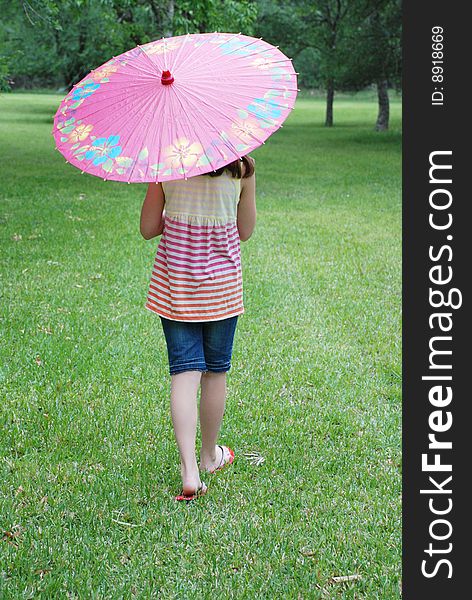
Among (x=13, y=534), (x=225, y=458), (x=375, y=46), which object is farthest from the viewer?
(x=375, y=46)

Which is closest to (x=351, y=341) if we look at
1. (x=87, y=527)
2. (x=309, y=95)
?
(x=87, y=527)

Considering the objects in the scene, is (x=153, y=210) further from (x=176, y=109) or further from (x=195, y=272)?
(x=176, y=109)

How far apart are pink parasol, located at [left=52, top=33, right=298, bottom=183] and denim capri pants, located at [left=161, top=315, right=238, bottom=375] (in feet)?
2.22

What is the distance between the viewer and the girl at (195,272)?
3260 millimetres

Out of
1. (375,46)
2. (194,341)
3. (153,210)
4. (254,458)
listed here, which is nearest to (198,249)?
(153,210)

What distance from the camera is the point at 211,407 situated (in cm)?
357

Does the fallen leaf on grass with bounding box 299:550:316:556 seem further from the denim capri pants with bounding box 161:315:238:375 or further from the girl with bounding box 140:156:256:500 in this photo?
the denim capri pants with bounding box 161:315:238:375

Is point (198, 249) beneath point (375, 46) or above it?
beneath

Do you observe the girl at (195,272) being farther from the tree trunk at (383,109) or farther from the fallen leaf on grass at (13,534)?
the tree trunk at (383,109)

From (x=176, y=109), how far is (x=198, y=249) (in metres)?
0.55

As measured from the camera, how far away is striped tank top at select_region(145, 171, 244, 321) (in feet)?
10.7

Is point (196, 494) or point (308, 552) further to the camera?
point (196, 494)

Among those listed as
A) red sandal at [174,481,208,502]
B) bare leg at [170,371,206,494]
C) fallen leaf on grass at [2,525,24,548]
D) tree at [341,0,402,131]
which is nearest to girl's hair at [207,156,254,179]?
bare leg at [170,371,206,494]

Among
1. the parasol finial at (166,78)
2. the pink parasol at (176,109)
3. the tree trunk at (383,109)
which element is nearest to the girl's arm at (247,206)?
the pink parasol at (176,109)
